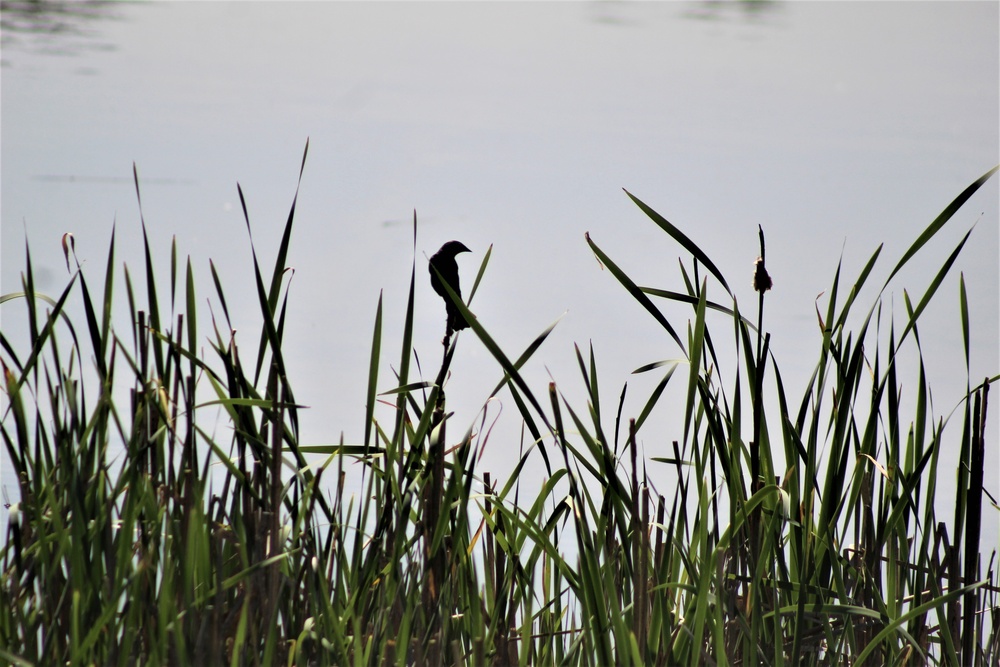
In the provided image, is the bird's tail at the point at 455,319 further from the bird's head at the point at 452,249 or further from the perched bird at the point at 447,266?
the bird's head at the point at 452,249

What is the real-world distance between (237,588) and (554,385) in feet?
2.02

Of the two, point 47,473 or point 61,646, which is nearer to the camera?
point 61,646

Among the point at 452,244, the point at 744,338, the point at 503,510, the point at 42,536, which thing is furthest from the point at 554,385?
the point at 42,536

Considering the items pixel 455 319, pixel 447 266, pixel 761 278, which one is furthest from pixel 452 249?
pixel 761 278

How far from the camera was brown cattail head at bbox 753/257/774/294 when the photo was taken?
1345 mm

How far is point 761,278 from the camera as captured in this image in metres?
1.35

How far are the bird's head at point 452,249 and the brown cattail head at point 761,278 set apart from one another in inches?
21.3

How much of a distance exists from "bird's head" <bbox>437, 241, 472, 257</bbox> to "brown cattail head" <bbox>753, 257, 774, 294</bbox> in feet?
1.78

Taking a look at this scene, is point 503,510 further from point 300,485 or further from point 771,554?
point 771,554

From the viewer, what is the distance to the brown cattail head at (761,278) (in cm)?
134

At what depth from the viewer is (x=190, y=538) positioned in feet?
3.64

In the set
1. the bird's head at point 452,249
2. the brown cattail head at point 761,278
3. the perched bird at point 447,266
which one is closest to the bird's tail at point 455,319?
the perched bird at point 447,266

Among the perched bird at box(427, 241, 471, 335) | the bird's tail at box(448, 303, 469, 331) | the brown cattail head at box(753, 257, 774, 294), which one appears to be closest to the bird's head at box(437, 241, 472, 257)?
the perched bird at box(427, 241, 471, 335)

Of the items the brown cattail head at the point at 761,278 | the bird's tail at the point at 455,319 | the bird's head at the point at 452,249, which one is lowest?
the bird's tail at the point at 455,319
